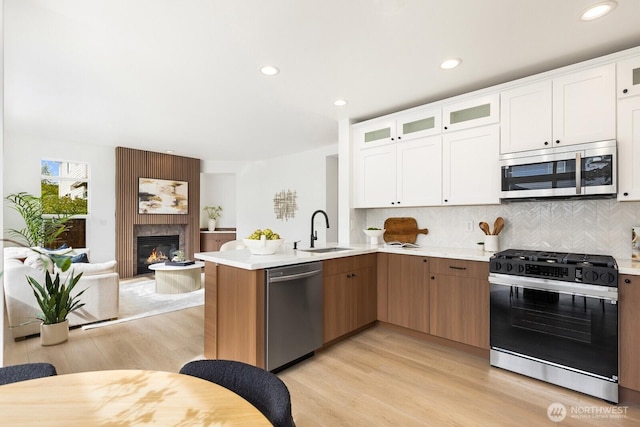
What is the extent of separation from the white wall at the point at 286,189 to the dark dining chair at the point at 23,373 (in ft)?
16.1

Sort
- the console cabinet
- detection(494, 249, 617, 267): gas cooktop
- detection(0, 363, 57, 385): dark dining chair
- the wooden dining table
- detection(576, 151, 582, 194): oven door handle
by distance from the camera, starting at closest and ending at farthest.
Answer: the wooden dining table
detection(0, 363, 57, 385): dark dining chair
detection(494, 249, 617, 267): gas cooktop
detection(576, 151, 582, 194): oven door handle
the console cabinet

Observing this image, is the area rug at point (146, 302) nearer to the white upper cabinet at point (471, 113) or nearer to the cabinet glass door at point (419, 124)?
the cabinet glass door at point (419, 124)

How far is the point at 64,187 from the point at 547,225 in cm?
764

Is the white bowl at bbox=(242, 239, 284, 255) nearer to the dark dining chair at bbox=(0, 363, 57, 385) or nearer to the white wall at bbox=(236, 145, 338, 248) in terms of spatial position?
the dark dining chair at bbox=(0, 363, 57, 385)

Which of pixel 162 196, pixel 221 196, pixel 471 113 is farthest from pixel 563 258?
pixel 221 196

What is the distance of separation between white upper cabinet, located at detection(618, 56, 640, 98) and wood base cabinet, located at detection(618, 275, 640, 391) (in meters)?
1.34

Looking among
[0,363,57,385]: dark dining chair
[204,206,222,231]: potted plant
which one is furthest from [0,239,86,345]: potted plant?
[204,206,222,231]: potted plant

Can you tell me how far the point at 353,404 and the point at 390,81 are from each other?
2760 millimetres

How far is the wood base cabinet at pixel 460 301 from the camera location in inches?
107

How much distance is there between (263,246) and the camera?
2.71 metres

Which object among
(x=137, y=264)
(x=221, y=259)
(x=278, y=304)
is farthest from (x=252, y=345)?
(x=137, y=264)

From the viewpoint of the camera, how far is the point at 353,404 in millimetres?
2094

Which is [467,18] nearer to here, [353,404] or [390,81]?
[390,81]

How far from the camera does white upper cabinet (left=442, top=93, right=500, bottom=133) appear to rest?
290 cm
